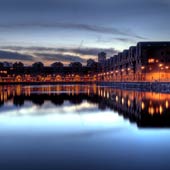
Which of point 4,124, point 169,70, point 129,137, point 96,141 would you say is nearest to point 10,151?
point 96,141

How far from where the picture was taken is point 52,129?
19000mm

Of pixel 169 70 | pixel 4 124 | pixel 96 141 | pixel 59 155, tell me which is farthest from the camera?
pixel 169 70

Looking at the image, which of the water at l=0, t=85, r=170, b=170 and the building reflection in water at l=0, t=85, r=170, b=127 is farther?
the building reflection in water at l=0, t=85, r=170, b=127

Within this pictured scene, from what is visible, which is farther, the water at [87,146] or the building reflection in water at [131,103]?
the building reflection in water at [131,103]

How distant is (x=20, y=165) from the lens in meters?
10.9

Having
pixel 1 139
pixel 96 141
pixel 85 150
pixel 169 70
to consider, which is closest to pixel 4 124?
pixel 1 139

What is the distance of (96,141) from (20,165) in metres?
4.80

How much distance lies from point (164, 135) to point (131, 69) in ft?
366

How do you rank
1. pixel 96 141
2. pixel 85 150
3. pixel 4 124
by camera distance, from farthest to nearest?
1. pixel 4 124
2. pixel 96 141
3. pixel 85 150

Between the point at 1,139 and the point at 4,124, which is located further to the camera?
the point at 4,124

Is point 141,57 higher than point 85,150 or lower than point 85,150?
higher

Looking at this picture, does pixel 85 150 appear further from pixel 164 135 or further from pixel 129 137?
pixel 164 135

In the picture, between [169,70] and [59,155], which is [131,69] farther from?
[59,155]

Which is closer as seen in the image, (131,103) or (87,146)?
(87,146)
